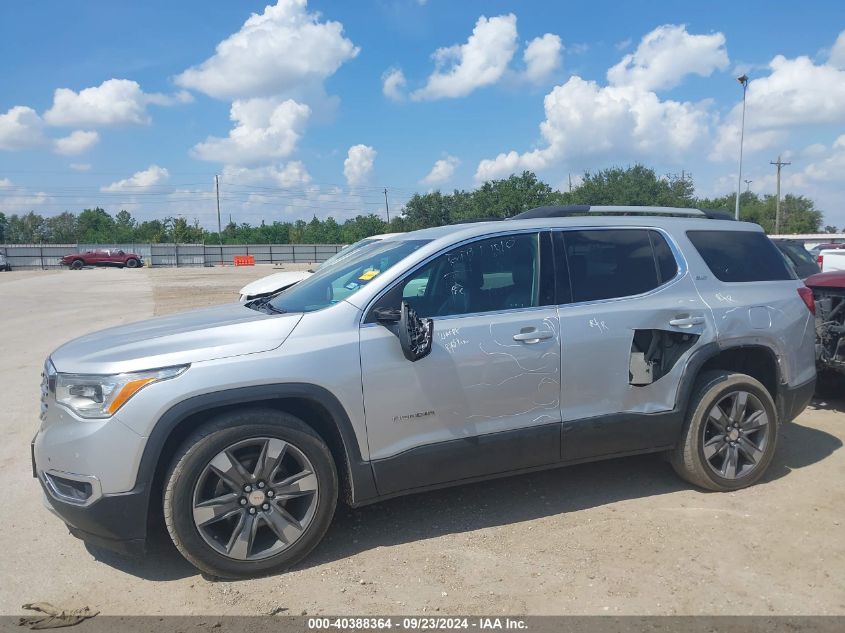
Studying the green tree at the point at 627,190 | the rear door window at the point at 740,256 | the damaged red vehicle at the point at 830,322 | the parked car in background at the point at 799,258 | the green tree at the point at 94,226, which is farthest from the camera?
the green tree at the point at 94,226

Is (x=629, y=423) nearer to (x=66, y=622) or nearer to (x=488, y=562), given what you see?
(x=488, y=562)

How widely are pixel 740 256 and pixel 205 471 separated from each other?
3.89 m

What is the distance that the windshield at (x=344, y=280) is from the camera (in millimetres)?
3885

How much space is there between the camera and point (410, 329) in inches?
138

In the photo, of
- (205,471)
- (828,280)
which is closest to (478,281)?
(205,471)

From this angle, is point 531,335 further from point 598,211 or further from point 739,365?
point 739,365

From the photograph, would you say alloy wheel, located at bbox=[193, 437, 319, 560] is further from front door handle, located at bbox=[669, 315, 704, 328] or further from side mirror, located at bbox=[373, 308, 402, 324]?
front door handle, located at bbox=[669, 315, 704, 328]

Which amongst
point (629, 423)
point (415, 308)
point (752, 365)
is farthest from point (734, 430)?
point (415, 308)

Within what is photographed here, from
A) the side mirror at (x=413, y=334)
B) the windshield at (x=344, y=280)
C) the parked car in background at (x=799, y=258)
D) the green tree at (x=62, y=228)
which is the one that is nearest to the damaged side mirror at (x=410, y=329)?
the side mirror at (x=413, y=334)

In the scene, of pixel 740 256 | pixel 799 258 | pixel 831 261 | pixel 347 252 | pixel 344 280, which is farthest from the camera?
pixel 831 261

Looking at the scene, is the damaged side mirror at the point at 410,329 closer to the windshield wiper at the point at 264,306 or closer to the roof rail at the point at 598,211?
the windshield wiper at the point at 264,306

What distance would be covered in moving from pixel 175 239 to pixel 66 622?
82.1 m

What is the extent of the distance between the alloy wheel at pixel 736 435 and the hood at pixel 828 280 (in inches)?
102

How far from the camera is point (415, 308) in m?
3.77
